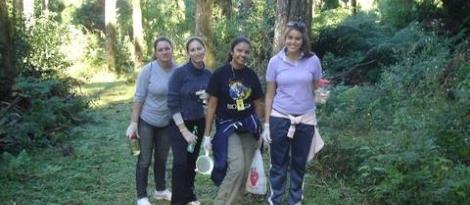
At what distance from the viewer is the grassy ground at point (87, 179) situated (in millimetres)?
6594

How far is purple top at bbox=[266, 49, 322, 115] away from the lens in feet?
17.7

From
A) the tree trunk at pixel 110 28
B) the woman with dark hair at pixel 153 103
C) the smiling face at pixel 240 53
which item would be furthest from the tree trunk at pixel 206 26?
the smiling face at pixel 240 53

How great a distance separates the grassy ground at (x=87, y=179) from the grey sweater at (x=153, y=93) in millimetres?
1189

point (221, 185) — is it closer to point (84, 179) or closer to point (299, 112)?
point (299, 112)

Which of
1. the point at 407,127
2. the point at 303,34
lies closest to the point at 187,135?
the point at 303,34

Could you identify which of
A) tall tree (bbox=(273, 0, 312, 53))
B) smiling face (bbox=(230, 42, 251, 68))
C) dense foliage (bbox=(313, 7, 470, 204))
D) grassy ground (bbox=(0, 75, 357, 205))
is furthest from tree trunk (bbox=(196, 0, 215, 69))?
smiling face (bbox=(230, 42, 251, 68))

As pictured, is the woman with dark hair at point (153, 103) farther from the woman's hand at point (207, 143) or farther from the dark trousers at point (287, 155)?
the dark trousers at point (287, 155)

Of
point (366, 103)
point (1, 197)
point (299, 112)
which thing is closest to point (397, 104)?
point (366, 103)

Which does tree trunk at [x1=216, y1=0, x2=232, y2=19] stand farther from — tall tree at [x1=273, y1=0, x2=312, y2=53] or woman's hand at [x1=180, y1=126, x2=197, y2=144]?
woman's hand at [x1=180, y1=126, x2=197, y2=144]

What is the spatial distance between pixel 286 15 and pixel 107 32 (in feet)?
52.7

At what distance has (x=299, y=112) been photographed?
5.47 metres

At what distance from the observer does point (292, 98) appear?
17.9 feet

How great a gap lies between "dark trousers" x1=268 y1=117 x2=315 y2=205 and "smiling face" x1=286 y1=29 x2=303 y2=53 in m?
0.69

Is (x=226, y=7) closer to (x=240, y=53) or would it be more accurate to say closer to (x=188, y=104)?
(x=188, y=104)
